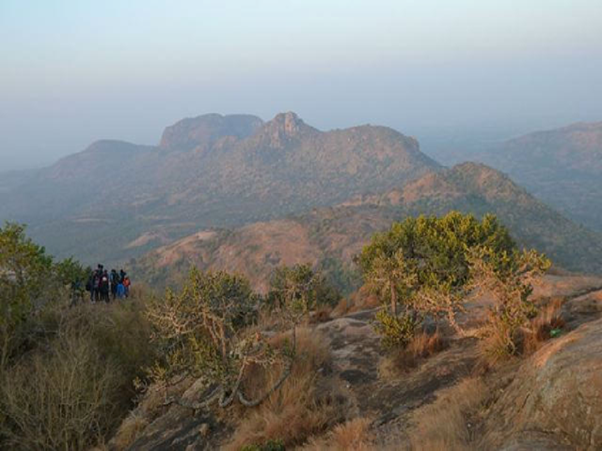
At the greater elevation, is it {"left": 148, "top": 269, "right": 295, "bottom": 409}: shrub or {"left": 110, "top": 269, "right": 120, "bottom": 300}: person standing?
{"left": 148, "top": 269, "right": 295, "bottom": 409}: shrub

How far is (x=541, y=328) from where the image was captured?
26.7ft

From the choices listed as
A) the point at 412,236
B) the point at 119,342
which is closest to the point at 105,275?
the point at 119,342

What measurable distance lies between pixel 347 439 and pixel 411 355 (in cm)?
314

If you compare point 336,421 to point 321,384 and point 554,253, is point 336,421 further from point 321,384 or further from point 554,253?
point 554,253

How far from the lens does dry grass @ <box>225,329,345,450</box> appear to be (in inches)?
282

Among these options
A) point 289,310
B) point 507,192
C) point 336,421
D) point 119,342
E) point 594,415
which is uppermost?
point 594,415

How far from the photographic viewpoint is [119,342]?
1366 cm

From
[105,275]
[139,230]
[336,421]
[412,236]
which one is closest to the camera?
[336,421]

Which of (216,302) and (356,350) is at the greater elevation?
(216,302)

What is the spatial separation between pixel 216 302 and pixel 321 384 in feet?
9.42

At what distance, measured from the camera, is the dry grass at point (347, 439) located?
19.7 ft

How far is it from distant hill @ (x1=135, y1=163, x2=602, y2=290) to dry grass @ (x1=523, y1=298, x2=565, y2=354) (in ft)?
217

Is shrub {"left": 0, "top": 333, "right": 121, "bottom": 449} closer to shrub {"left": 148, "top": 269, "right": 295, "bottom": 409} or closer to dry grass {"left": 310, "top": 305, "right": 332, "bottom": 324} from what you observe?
shrub {"left": 148, "top": 269, "right": 295, "bottom": 409}

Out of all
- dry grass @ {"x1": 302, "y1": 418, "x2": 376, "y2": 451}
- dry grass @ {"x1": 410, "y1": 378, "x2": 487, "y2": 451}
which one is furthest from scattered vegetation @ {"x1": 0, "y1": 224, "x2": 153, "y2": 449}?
dry grass @ {"x1": 410, "y1": 378, "x2": 487, "y2": 451}
